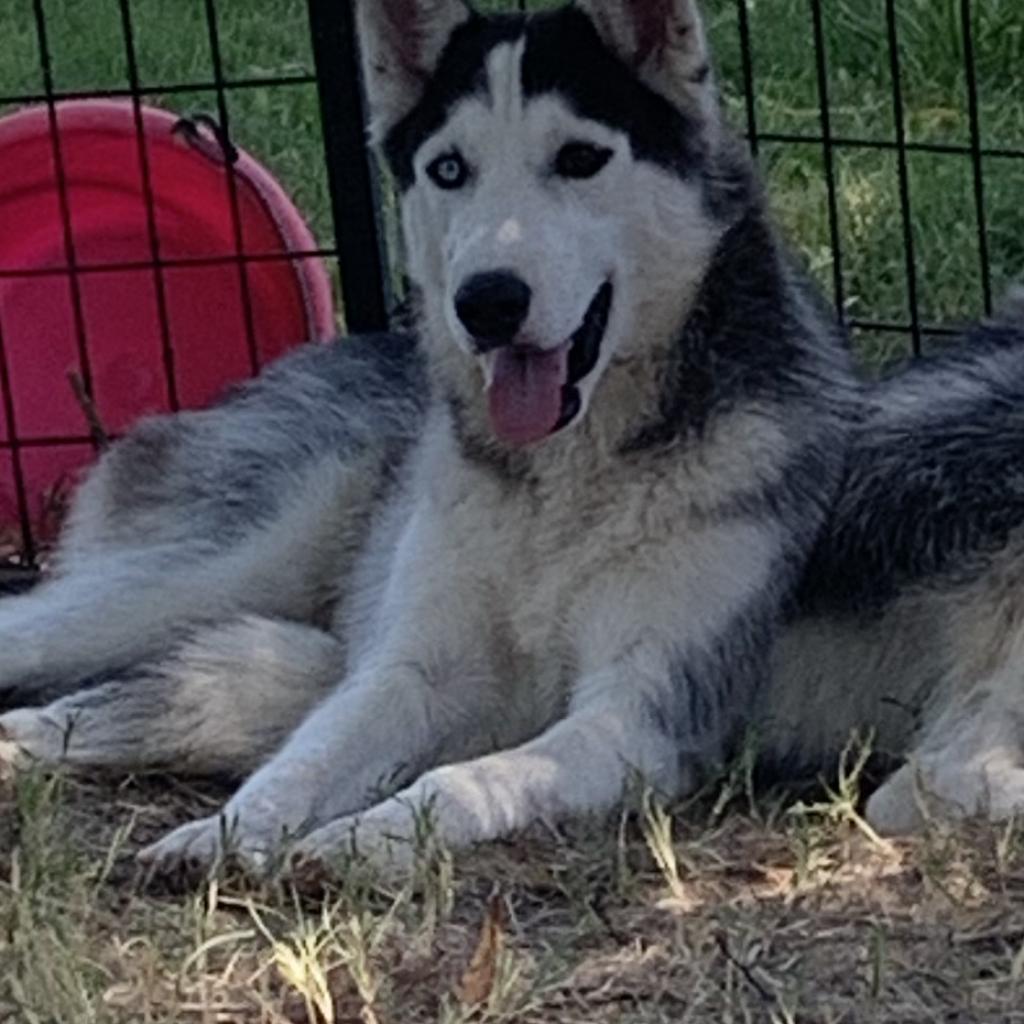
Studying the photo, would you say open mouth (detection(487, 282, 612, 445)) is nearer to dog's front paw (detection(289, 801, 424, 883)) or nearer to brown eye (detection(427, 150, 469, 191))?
brown eye (detection(427, 150, 469, 191))

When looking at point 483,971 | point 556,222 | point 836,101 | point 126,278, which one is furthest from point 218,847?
point 836,101

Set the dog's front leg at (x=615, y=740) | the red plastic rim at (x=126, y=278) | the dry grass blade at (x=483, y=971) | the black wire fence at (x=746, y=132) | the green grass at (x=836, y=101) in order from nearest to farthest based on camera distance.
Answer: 1. the dry grass blade at (x=483, y=971)
2. the dog's front leg at (x=615, y=740)
3. the black wire fence at (x=746, y=132)
4. the red plastic rim at (x=126, y=278)
5. the green grass at (x=836, y=101)

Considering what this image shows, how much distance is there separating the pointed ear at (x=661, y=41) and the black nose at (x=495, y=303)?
17.2 inches

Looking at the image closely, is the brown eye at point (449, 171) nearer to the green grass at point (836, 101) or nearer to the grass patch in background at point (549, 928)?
the grass patch in background at point (549, 928)

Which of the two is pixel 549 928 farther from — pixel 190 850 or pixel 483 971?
Result: pixel 190 850

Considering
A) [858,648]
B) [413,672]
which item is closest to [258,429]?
[413,672]

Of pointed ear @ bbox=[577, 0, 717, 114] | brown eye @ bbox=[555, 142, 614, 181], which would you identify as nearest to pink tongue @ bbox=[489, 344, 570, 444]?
brown eye @ bbox=[555, 142, 614, 181]

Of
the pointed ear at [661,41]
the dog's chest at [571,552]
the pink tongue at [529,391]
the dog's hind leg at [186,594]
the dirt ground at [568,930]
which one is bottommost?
the dirt ground at [568,930]

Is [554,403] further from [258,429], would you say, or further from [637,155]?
[258,429]

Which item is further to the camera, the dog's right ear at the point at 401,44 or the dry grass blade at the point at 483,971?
the dog's right ear at the point at 401,44

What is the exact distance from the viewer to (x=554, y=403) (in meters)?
4.59

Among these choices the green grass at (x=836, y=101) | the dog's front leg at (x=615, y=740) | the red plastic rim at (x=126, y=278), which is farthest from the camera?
the green grass at (x=836, y=101)

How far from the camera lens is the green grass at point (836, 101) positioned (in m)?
6.92

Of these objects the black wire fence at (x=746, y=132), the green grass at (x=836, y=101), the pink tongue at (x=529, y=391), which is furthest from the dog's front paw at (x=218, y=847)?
the green grass at (x=836, y=101)
